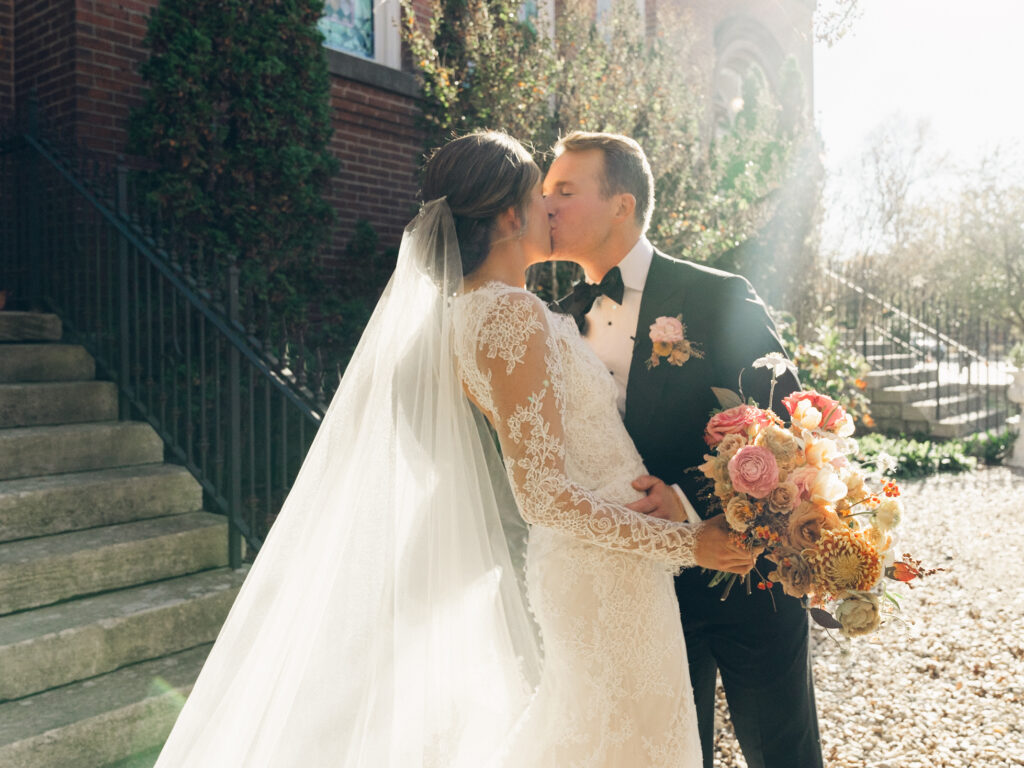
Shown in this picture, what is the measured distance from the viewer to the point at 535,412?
6.31 feet

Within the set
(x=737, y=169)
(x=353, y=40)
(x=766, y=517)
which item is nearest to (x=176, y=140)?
(x=353, y=40)

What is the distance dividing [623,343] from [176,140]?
421cm

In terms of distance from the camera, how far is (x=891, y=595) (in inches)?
78.9

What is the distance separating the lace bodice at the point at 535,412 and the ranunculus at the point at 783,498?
0.23 meters

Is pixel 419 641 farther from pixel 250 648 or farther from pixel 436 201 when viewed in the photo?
pixel 436 201

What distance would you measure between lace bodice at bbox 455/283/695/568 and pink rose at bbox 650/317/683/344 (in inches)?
17.0

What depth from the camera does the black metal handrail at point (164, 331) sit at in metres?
4.30

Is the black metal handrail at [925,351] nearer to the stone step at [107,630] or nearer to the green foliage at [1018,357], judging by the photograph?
the green foliage at [1018,357]

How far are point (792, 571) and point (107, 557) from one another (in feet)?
10.9

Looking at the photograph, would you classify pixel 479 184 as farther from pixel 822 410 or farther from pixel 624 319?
pixel 822 410

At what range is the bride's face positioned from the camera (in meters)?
2.19

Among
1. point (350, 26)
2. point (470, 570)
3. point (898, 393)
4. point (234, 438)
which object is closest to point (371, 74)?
point (350, 26)

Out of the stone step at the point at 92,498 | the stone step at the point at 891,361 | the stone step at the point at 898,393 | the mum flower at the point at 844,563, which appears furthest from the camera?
the stone step at the point at 891,361

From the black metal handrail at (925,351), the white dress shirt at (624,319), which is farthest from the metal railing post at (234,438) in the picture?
the black metal handrail at (925,351)
